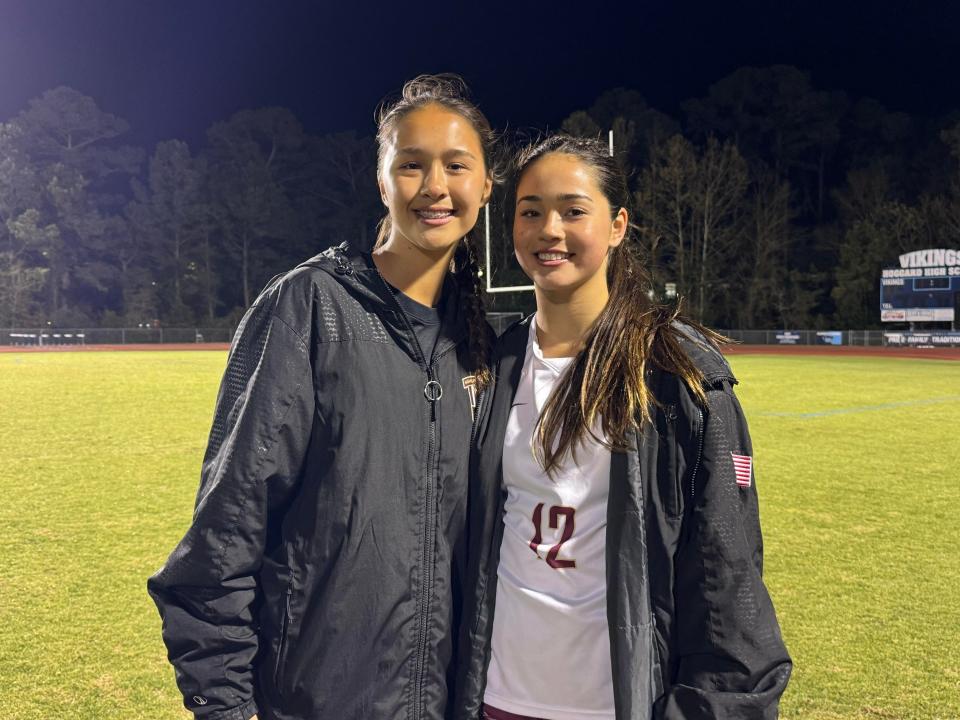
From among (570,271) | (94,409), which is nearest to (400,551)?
(570,271)

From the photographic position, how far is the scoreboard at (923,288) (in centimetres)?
3281

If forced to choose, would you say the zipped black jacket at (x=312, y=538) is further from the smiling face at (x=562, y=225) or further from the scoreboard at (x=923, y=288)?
the scoreboard at (x=923, y=288)

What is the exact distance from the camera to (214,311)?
57.2 metres

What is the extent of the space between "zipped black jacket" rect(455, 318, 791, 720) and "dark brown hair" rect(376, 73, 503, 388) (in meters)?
0.44

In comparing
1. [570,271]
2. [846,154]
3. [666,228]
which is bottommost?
[570,271]

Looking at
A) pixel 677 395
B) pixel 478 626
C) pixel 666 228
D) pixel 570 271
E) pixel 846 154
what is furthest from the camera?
pixel 846 154

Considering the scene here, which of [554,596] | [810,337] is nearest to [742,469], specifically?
[554,596]

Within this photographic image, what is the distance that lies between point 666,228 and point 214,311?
29.1 meters

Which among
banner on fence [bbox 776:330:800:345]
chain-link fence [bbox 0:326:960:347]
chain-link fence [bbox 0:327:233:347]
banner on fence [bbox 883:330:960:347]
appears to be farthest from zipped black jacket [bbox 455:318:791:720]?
chain-link fence [bbox 0:327:233:347]

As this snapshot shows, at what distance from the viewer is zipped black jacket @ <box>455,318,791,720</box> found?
1.73m

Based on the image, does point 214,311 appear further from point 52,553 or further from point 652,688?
point 652,688

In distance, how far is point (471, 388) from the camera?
204 centimetres

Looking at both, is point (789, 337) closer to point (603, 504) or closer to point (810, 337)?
point (810, 337)

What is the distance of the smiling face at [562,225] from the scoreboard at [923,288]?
114 ft
